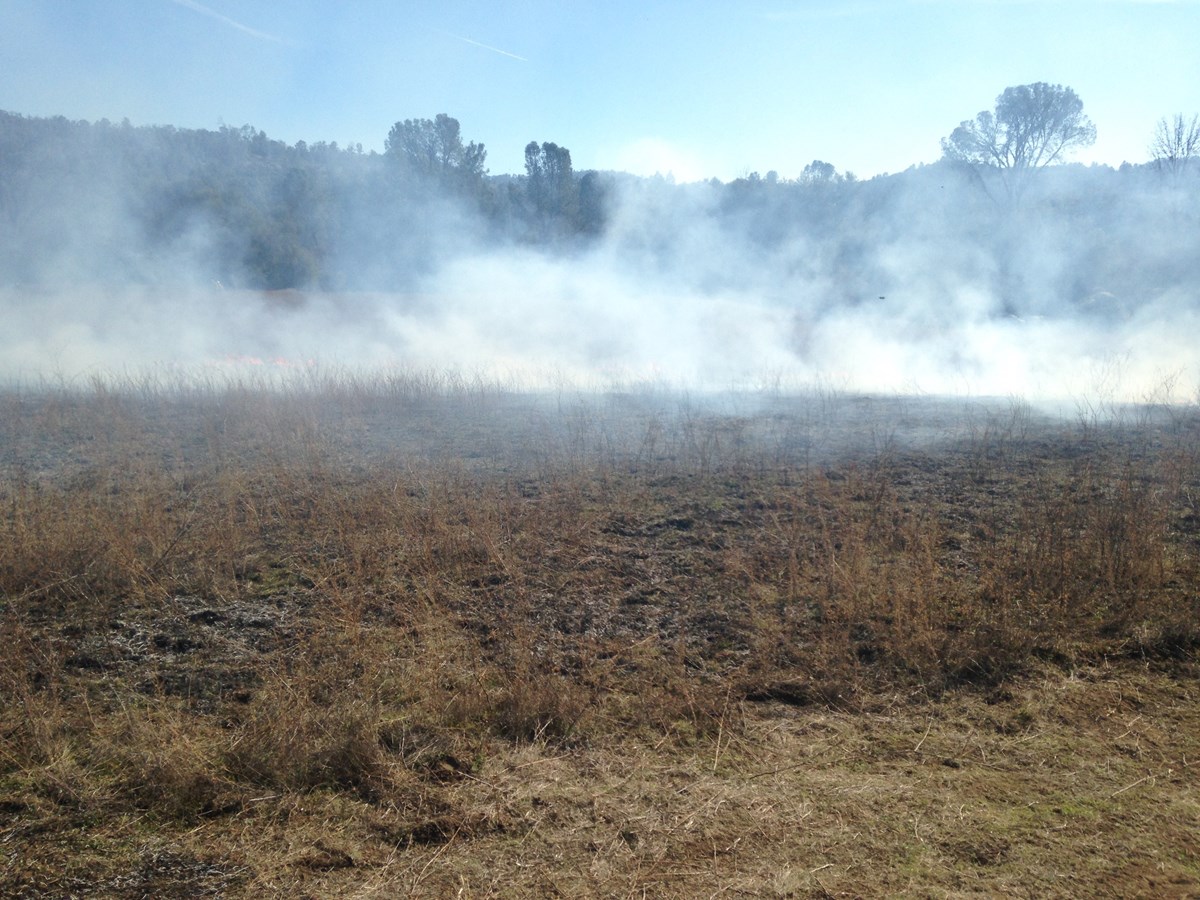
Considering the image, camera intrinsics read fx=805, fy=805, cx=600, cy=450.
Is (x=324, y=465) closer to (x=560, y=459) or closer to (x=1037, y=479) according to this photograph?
(x=560, y=459)

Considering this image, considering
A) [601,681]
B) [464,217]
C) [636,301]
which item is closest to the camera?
[601,681]

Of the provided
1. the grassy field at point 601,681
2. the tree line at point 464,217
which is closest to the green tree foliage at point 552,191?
the tree line at point 464,217

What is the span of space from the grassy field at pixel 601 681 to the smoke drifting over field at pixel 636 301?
901 cm

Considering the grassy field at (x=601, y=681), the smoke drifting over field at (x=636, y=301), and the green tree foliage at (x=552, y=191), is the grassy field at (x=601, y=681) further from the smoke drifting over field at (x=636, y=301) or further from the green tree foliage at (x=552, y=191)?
the green tree foliage at (x=552, y=191)

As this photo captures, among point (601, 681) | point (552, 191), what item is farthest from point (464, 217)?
point (601, 681)

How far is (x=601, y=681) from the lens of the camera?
11.5 feet

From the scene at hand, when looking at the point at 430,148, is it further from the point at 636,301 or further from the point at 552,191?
the point at 636,301

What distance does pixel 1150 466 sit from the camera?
6852 mm

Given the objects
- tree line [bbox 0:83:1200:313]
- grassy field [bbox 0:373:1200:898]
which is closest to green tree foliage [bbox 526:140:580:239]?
tree line [bbox 0:83:1200:313]

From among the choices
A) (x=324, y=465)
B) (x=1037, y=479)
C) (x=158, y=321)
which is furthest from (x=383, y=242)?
(x=1037, y=479)

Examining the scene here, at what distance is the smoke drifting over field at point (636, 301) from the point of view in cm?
1612

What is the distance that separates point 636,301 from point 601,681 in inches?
659

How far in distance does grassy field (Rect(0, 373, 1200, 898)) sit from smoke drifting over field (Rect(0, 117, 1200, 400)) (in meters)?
9.01

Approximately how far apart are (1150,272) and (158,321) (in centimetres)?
2935
